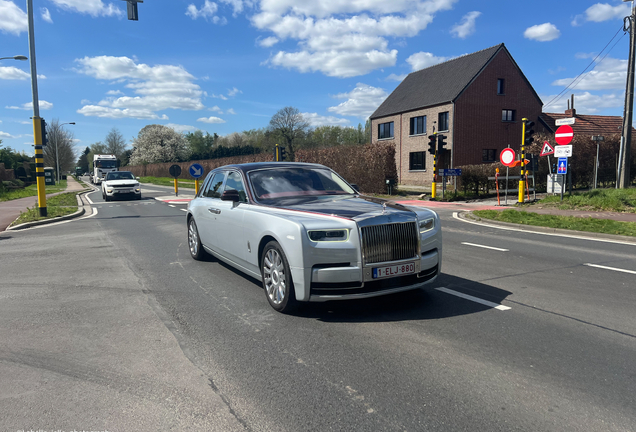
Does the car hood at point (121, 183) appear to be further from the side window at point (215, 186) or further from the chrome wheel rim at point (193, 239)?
the side window at point (215, 186)

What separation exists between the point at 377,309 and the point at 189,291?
2481 millimetres

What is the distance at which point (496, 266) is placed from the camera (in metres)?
7.08

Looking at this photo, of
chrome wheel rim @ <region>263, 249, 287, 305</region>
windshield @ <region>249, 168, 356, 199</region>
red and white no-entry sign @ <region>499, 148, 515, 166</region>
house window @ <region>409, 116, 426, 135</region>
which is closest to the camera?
chrome wheel rim @ <region>263, 249, 287, 305</region>

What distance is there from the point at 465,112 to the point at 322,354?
1308 inches

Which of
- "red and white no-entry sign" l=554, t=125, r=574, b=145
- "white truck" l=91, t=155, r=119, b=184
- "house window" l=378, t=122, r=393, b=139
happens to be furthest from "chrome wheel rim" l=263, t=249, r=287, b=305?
A: "white truck" l=91, t=155, r=119, b=184

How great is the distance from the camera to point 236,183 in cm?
623

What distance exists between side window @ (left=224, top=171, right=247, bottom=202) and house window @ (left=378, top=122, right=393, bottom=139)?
35337 millimetres

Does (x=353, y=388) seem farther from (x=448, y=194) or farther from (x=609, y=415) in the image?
(x=448, y=194)

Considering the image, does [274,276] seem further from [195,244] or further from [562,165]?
[562,165]

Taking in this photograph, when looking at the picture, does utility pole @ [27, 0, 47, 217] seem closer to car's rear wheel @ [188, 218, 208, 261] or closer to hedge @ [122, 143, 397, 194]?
car's rear wheel @ [188, 218, 208, 261]

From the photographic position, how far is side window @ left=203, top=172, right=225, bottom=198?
683 centimetres

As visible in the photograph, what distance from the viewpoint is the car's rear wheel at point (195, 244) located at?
297 inches

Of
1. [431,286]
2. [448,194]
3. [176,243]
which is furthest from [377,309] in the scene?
[448,194]

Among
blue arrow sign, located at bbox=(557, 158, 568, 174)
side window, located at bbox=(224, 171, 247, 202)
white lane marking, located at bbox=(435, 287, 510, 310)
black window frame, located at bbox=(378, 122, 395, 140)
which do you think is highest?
black window frame, located at bbox=(378, 122, 395, 140)
